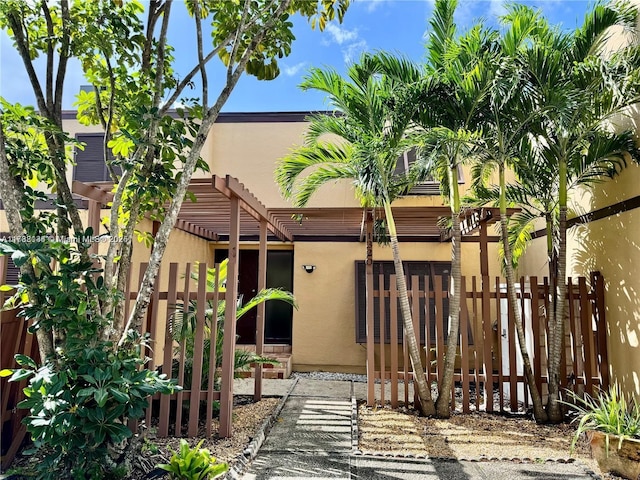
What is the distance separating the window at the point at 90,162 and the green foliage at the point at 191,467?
286 inches

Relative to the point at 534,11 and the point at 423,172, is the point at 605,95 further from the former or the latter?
the point at 423,172

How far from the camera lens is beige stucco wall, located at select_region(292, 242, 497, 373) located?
9531mm

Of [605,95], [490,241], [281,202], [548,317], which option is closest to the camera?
[605,95]

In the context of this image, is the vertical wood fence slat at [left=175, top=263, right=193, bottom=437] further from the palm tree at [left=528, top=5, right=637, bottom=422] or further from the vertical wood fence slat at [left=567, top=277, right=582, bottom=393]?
the vertical wood fence slat at [left=567, top=277, right=582, bottom=393]

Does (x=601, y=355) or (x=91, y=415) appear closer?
(x=91, y=415)

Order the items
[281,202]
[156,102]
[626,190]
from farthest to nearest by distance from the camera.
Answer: [281,202] → [626,190] → [156,102]

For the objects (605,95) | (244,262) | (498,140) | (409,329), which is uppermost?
(605,95)

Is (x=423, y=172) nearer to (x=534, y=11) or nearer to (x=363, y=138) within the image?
(x=363, y=138)

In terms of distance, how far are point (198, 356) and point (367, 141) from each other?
337cm

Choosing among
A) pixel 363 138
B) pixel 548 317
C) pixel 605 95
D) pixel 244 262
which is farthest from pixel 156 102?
pixel 244 262

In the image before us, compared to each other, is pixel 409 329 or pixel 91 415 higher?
pixel 409 329

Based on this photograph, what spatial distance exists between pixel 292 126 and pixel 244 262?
142 inches

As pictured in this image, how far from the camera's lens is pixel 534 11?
4.98m

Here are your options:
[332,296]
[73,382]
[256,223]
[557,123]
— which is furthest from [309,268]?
[73,382]
